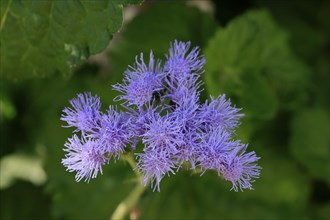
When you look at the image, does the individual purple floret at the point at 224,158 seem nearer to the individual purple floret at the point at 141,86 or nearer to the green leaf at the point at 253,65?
the individual purple floret at the point at 141,86

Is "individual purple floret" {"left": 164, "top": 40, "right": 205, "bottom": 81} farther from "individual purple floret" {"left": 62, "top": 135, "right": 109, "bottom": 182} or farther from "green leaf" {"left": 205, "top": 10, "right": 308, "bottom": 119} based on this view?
"green leaf" {"left": 205, "top": 10, "right": 308, "bottom": 119}

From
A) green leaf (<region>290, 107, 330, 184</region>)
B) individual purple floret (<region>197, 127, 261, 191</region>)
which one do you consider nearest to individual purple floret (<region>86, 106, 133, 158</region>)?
individual purple floret (<region>197, 127, 261, 191</region>)

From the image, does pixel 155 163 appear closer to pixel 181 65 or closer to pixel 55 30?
pixel 181 65

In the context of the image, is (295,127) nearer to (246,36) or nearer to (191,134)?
(246,36)

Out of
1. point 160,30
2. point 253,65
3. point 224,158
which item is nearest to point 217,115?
point 224,158

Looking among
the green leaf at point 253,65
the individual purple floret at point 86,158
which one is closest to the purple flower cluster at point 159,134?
the individual purple floret at point 86,158

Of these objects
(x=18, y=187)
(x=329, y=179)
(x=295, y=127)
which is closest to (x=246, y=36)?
(x=295, y=127)
